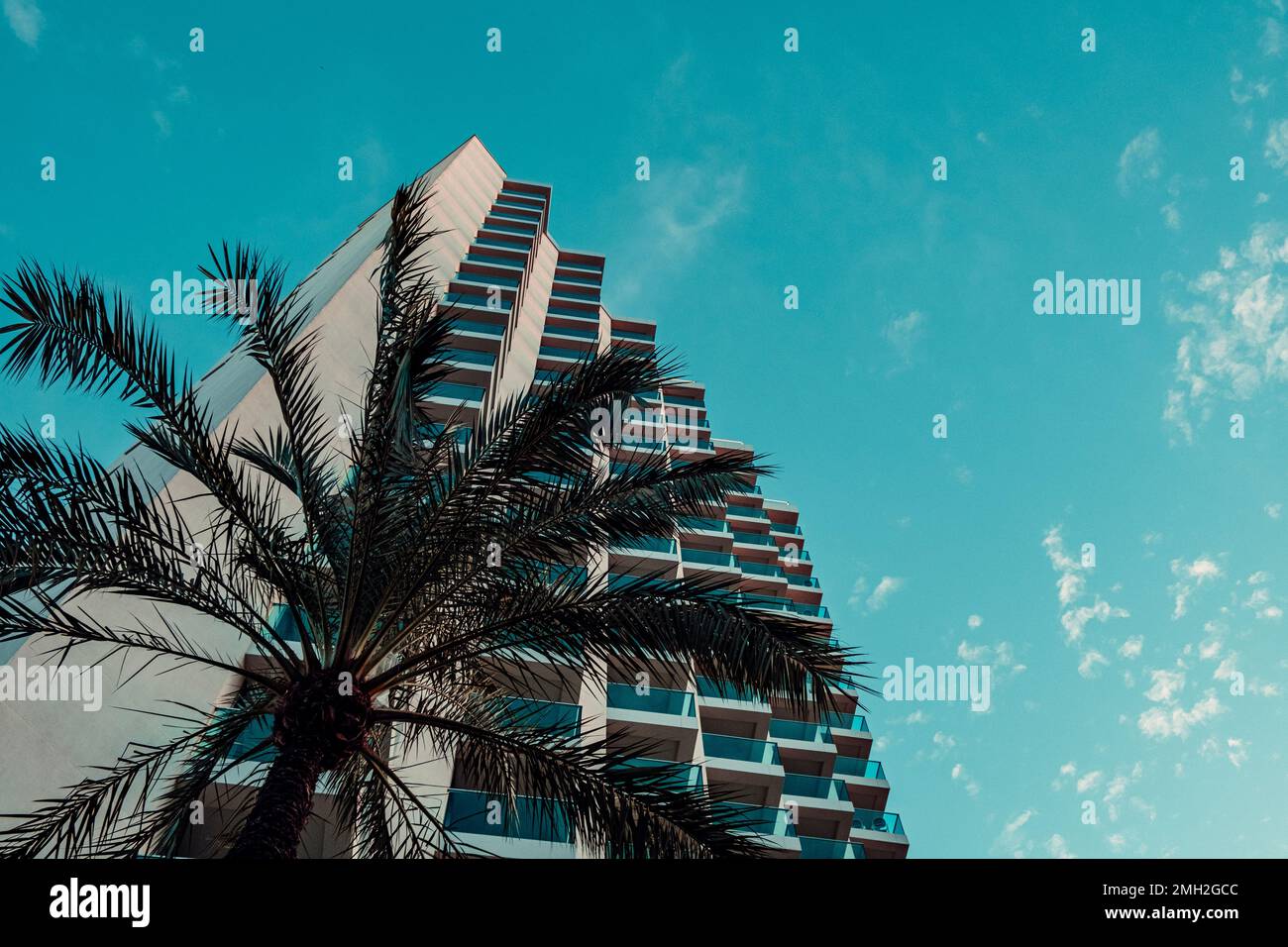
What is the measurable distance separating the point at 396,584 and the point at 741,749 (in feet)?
55.9

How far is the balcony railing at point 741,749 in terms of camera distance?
23.0 meters

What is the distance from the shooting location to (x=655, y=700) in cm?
2092

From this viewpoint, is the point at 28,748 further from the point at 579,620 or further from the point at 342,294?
the point at 342,294

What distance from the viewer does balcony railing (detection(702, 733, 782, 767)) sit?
22953 mm

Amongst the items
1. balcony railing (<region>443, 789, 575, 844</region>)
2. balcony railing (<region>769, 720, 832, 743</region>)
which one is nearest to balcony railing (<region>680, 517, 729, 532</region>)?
balcony railing (<region>443, 789, 575, 844</region>)

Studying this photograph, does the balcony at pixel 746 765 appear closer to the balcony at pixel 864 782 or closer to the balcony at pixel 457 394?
the balcony at pixel 864 782

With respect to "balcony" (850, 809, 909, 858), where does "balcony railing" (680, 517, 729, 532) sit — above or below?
above

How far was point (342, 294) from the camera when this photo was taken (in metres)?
26.1

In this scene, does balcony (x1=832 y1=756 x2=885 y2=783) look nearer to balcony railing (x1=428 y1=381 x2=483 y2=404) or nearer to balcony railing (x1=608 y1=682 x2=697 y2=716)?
balcony railing (x1=608 y1=682 x2=697 y2=716)

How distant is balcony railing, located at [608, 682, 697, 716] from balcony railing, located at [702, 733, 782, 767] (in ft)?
7.72

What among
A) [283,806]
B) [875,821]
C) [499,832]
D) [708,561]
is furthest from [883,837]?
[283,806]

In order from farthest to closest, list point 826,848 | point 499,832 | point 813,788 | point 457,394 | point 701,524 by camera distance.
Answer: point 457,394 → point 813,788 → point 826,848 → point 499,832 → point 701,524

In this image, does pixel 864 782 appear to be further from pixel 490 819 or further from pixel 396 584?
pixel 396 584
